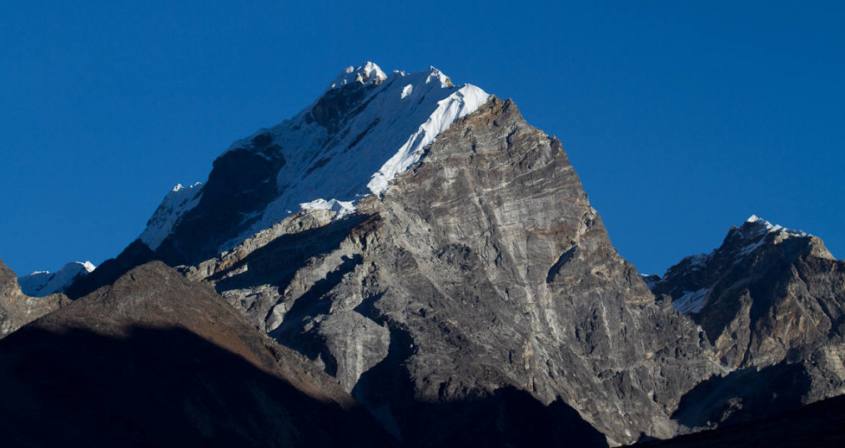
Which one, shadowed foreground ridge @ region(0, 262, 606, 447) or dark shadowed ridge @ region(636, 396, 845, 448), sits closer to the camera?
dark shadowed ridge @ region(636, 396, 845, 448)

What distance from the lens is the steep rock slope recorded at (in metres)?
159

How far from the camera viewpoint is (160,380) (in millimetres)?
171250

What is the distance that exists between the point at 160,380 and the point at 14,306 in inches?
996

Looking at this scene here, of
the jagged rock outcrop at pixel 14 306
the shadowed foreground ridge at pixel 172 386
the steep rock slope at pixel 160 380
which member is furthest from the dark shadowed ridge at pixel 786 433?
the jagged rock outcrop at pixel 14 306

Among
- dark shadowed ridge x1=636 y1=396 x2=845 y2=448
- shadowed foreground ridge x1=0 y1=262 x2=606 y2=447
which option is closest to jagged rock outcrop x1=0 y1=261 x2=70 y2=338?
shadowed foreground ridge x1=0 y1=262 x2=606 y2=447

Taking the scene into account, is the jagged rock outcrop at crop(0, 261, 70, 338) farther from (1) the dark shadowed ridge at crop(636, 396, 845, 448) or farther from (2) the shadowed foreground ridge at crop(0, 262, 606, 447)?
(1) the dark shadowed ridge at crop(636, 396, 845, 448)

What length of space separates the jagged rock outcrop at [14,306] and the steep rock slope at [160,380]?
31.1 feet

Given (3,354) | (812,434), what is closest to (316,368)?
(3,354)

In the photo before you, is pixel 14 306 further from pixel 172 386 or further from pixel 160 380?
pixel 172 386

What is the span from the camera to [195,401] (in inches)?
6752

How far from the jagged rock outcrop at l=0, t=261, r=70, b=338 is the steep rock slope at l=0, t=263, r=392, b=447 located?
9.49m

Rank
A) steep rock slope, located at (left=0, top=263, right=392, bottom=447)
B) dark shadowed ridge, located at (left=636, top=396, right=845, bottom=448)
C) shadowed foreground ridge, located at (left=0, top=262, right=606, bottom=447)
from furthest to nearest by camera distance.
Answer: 1. shadowed foreground ridge, located at (left=0, top=262, right=606, bottom=447)
2. steep rock slope, located at (left=0, top=263, right=392, bottom=447)
3. dark shadowed ridge, located at (left=636, top=396, right=845, bottom=448)

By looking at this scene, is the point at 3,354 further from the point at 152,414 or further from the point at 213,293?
the point at 213,293

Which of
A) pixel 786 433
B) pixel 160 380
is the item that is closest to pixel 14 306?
pixel 160 380
